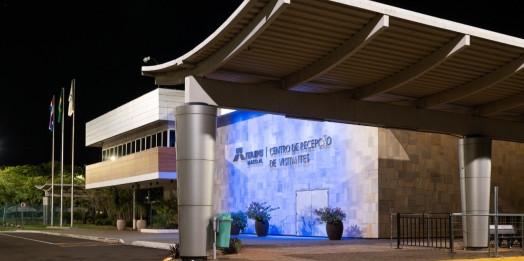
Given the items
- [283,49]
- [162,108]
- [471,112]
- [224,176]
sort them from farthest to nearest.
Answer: [162,108] → [224,176] → [471,112] → [283,49]

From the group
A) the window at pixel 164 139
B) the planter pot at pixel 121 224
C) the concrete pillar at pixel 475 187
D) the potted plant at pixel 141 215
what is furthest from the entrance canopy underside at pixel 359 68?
the planter pot at pixel 121 224

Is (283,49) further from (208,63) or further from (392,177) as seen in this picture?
(392,177)

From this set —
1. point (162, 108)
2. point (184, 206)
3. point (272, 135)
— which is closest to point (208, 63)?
point (184, 206)

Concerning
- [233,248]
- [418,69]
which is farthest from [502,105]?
[233,248]

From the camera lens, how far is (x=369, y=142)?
27953 millimetres

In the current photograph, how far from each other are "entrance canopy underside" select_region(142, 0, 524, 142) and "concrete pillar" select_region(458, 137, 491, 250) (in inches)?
24.9

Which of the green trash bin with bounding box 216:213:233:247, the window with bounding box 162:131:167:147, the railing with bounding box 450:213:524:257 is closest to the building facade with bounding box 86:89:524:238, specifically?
the window with bounding box 162:131:167:147

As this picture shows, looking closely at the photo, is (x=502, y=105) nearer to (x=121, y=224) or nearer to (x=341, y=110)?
(x=341, y=110)

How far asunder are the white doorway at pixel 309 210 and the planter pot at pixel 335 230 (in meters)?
2.34

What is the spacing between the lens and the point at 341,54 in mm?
15367

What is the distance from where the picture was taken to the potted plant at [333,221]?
27188mm

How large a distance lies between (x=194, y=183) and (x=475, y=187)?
9.54 metres

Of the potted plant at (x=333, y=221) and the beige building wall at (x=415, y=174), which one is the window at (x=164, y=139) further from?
the beige building wall at (x=415, y=174)

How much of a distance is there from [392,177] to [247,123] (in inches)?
432
